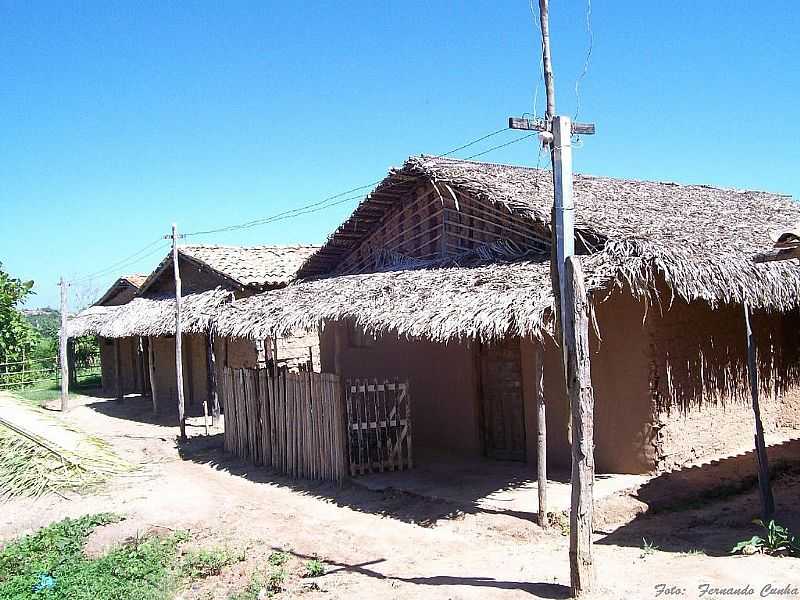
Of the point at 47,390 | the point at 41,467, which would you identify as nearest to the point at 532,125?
the point at 41,467

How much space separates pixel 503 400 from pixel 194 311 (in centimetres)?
790

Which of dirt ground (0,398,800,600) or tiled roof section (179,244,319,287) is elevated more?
tiled roof section (179,244,319,287)

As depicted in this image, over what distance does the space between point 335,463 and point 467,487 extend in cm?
187

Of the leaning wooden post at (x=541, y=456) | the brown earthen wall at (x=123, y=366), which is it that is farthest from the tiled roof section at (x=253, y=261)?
the leaning wooden post at (x=541, y=456)

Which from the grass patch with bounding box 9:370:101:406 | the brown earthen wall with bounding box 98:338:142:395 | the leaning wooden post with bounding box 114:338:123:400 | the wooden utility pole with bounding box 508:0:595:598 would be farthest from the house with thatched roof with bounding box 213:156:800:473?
the grass patch with bounding box 9:370:101:406

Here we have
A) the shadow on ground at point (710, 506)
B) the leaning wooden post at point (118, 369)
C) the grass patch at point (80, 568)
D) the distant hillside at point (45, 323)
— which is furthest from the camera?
the distant hillside at point (45, 323)

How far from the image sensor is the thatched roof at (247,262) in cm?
1588

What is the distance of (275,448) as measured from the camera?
35.7ft

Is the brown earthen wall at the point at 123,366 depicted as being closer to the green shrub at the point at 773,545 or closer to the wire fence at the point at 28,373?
the wire fence at the point at 28,373

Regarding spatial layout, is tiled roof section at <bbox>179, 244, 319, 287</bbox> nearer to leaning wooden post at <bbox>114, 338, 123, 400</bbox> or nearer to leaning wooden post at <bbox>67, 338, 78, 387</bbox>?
leaning wooden post at <bbox>114, 338, 123, 400</bbox>

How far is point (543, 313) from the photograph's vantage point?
23.4ft

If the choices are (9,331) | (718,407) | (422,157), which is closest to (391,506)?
(718,407)

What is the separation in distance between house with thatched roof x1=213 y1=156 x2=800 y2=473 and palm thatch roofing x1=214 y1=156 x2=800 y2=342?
3 centimetres

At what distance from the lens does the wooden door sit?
9.84 meters
